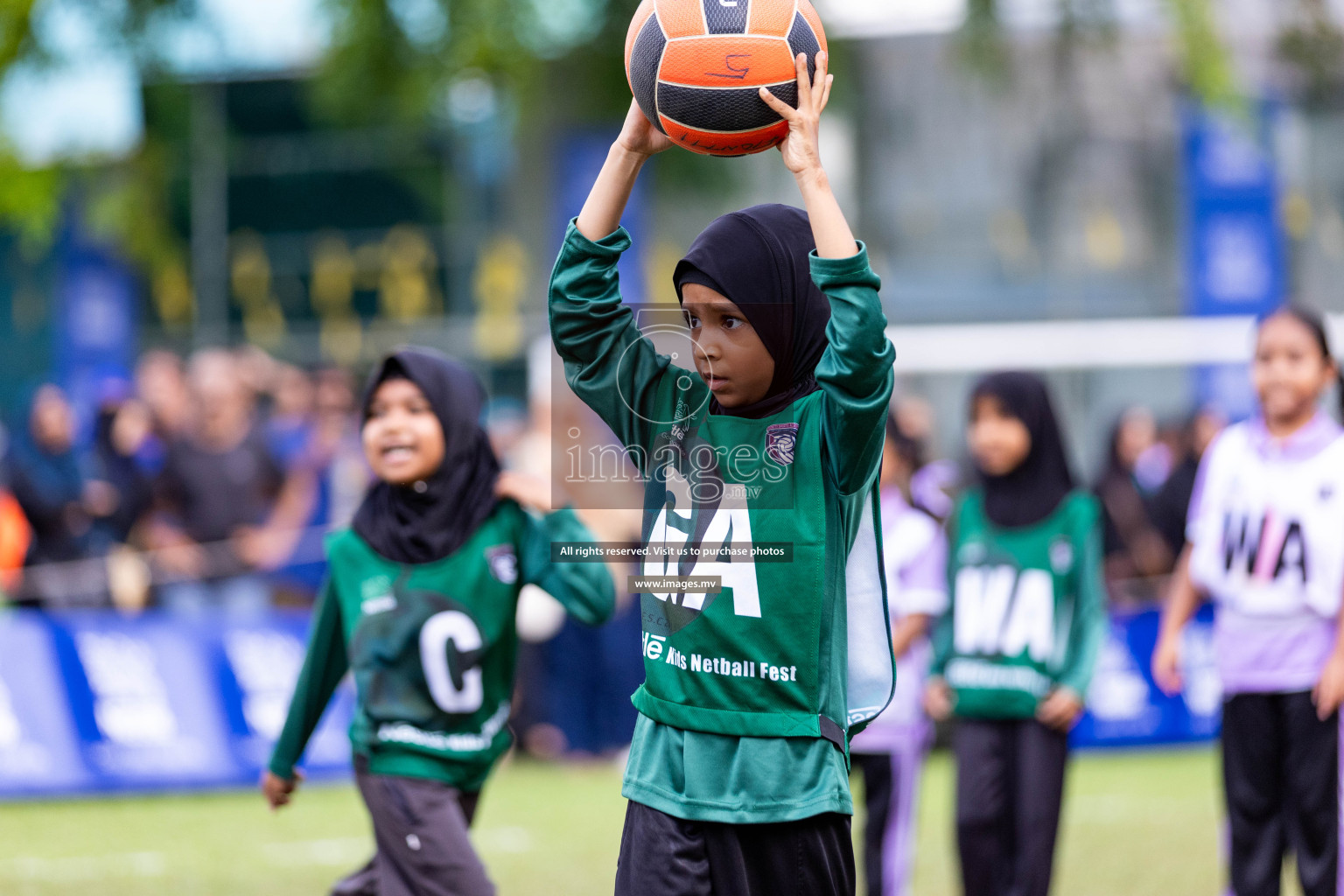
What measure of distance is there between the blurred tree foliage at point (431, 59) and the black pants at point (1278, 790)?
1189cm

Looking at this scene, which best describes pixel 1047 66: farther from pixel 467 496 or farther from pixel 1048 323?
pixel 467 496

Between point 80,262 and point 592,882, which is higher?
point 80,262

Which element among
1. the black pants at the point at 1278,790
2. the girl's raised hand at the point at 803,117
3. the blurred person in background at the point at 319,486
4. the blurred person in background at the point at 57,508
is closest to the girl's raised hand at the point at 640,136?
the girl's raised hand at the point at 803,117

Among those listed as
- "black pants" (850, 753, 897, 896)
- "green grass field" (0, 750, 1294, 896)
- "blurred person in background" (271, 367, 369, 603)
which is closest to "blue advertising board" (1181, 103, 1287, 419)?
"green grass field" (0, 750, 1294, 896)

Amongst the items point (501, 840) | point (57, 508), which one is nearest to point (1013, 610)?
point (501, 840)

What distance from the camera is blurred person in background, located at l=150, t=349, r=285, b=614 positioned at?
1038cm

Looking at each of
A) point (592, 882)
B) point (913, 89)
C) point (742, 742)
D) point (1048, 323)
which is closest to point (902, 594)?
point (592, 882)

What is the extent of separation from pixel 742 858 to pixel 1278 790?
285 centimetres

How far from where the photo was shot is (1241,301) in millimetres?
20547

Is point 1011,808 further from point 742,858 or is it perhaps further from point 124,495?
point 124,495

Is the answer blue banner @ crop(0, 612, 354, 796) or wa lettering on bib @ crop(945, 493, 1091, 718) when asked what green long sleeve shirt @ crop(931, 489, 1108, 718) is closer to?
wa lettering on bib @ crop(945, 493, 1091, 718)

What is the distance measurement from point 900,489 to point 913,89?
15.0m

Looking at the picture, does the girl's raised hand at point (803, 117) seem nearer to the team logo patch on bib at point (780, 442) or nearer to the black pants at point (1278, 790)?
the team logo patch on bib at point (780, 442)

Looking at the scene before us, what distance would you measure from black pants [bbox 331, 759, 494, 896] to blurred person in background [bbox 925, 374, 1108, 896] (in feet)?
6.90
